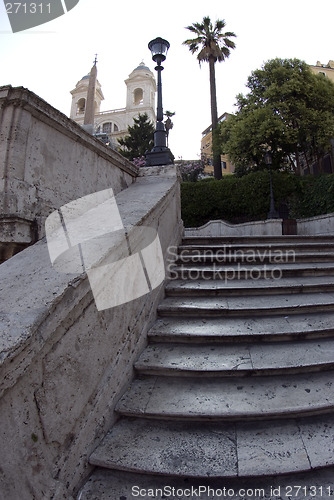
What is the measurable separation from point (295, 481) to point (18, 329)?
155 centimetres

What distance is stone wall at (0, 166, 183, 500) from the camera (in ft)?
3.79

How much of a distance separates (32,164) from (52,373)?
1.55 metres


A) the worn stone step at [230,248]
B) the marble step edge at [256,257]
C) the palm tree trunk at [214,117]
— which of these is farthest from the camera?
the palm tree trunk at [214,117]

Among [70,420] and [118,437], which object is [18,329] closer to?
[70,420]

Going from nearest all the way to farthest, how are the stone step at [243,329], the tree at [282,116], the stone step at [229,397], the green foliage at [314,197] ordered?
the stone step at [229,397], the stone step at [243,329], the green foliage at [314,197], the tree at [282,116]

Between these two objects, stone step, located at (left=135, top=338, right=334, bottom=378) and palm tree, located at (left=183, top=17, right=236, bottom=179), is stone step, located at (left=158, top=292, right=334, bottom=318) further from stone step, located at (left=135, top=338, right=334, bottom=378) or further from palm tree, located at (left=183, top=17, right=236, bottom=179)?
palm tree, located at (left=183, top=17, right=236, bottom=179)

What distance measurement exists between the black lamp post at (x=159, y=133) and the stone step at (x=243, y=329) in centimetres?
316

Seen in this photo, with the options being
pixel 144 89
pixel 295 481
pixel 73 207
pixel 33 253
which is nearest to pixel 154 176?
pixel 73 207

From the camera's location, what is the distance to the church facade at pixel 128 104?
4922cm

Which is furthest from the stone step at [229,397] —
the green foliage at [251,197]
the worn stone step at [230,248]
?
the green foliage at [251,197]

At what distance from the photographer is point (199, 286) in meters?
3.18

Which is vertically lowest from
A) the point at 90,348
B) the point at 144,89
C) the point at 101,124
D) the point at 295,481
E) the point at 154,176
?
the point at 295,481

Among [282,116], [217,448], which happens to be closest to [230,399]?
[217,448]

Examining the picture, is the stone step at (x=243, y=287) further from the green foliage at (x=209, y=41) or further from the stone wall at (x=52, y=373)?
the green foliage at (x=209, y=41)
